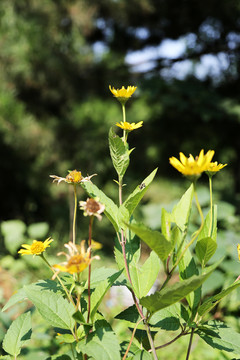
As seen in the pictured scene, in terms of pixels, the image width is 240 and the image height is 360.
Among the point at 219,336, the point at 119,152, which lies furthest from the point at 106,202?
the point at 219,336

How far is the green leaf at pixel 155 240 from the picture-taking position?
290 mm

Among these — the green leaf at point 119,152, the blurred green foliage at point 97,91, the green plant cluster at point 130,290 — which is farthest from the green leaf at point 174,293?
the blurred green foliage at point 97,91

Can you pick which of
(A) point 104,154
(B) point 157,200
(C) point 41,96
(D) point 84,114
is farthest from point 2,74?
(B) point 157,200

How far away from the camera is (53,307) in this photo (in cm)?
38

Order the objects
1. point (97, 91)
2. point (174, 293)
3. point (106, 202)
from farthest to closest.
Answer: point (97, 91) < point (106, 202) < point (174, 293)

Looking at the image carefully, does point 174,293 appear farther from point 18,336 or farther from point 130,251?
point 18,336

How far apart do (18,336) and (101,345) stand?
15 centimetres

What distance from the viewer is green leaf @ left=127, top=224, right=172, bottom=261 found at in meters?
0.29

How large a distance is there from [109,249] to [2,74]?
1.51 m

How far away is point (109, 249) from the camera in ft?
8.16

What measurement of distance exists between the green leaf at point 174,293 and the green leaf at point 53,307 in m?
0.09

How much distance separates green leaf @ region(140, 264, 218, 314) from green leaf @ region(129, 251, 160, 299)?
1.8 inches

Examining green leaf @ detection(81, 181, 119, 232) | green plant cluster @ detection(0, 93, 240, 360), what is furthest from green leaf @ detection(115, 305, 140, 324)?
green leaf @ detection(81, 181, 119, 232)

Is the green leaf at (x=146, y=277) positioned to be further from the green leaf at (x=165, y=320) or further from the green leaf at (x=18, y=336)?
the green leaf at (x=18, y=336)
